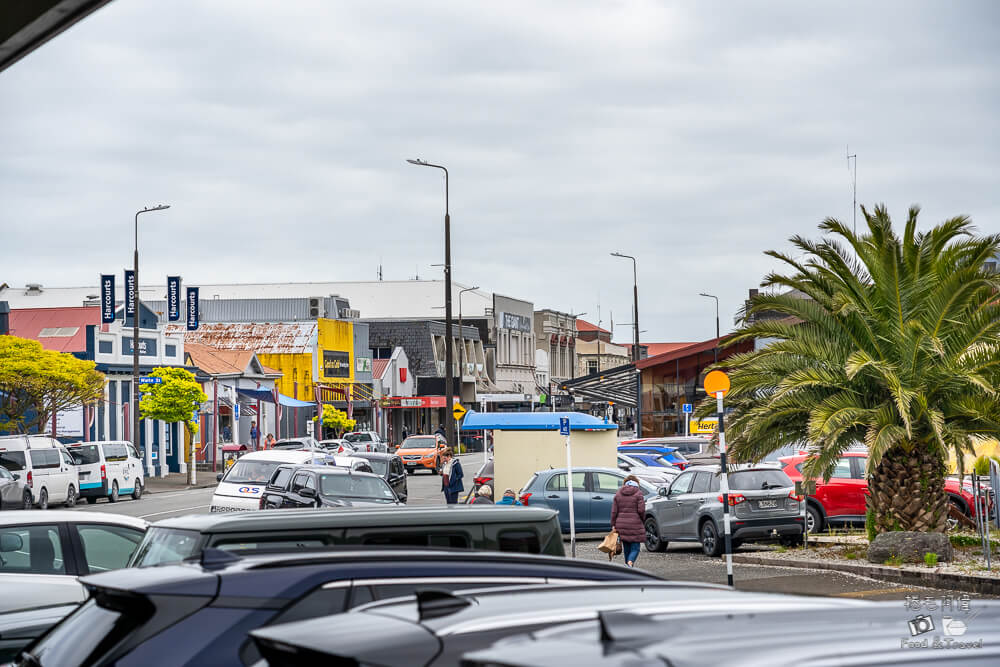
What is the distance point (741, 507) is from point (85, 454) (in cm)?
2311

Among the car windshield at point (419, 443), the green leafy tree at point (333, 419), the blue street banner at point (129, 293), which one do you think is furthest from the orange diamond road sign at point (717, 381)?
the green leafy tree at point (333, 419)

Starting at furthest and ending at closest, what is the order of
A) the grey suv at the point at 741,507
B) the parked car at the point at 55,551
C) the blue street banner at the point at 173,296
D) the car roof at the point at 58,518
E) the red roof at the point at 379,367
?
1. the red roof at the point at 379,367
2. the blue street banner at the point at 173,296
3. the grey suv at the point at 741,507
4. the car roof at the point at 58,518
5. the parked car at the point at 55,551

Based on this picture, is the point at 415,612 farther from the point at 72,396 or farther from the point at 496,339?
the point at 496,339

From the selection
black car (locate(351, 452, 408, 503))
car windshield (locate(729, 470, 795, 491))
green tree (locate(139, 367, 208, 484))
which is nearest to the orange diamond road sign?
car windshield (locate(729, 470, 795, 491))

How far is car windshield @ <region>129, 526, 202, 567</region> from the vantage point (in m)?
7.92

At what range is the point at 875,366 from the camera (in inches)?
757

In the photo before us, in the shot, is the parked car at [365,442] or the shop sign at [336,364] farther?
the shop sign at [336,364]

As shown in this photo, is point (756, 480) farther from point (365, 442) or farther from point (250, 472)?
point (365, 442)

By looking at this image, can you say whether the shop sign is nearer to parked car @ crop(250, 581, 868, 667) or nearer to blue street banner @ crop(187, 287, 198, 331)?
blue street banner @ crop(187, 287, 198, 331)

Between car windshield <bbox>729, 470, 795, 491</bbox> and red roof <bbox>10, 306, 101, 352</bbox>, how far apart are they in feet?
121

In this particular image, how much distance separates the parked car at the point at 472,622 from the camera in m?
3.07

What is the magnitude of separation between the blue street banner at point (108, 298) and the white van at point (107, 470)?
1207 cm

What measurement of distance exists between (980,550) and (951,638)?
18.4 meters

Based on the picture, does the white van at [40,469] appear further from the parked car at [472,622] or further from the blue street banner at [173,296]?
the parked car at [472,622]
